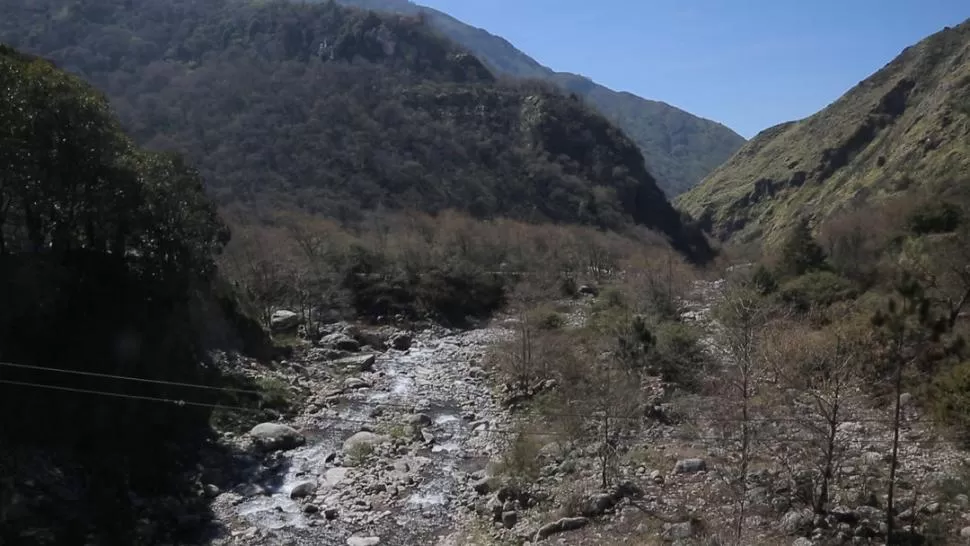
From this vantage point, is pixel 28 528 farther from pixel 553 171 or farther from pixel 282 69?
pixel 282 69

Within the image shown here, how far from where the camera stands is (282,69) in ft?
405

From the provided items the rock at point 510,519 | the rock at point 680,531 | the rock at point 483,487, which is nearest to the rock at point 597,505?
the rock at point 510,519

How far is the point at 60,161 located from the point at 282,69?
111m

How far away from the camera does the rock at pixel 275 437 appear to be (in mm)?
23016

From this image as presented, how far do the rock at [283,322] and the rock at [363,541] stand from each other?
2161 centimetres

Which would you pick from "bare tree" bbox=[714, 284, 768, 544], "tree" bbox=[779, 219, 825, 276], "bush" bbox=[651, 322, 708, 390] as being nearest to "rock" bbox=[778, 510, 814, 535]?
"bare tree" bbox=[714, 284, 768, 544]

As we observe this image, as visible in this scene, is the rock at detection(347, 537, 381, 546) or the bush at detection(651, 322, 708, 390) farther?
the bush at detection(651, 322, 708, 390)

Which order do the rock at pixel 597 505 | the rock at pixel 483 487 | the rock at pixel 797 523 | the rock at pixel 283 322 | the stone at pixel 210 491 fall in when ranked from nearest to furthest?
the rock at pixel 797 523 < the rock at pixel 597 505 < the stone at pixel 210 491 < the rock at pixel 483 487 < the rock at pixel 283 322

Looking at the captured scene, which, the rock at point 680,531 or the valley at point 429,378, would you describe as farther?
the valley at point 429,378

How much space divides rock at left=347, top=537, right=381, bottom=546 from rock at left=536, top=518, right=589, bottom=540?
12.6 feet

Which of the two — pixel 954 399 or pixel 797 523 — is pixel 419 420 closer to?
pixel 797 523

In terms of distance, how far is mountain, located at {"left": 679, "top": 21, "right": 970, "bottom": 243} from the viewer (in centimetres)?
7344

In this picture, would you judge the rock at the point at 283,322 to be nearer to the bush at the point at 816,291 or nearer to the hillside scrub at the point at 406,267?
the hillside scrub at the point at 406,267

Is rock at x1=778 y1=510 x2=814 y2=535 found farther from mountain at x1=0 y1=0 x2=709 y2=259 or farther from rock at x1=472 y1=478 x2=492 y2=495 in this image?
mountain at x1=0 y1=0 x2=709 y2=259
